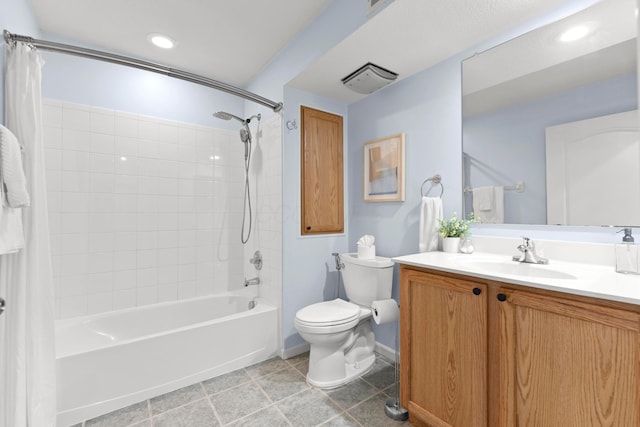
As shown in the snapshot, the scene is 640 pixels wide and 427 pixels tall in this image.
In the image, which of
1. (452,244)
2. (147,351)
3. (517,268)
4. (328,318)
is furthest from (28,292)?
(517,268)

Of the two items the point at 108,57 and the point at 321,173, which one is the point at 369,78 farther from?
the point at 108,57

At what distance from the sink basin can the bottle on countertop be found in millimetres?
192

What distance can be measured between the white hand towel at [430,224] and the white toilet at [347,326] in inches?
11.6

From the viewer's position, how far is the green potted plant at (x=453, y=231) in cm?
167

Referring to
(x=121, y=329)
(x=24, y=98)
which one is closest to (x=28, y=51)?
(x=24, y=98)

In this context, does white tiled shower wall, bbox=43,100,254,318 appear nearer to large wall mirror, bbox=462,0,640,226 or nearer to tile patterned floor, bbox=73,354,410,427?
tile patterned floor, bbox=73,354,410,427

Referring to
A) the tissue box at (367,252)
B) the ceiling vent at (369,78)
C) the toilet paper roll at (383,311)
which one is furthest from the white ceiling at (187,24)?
the toilet paper roll at (383,311)

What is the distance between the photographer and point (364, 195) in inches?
93.4

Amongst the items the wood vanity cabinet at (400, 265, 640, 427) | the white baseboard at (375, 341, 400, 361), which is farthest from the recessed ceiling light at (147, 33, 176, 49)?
the white baseboard at (375, 341, 400, 361)

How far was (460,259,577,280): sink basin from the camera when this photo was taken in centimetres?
120

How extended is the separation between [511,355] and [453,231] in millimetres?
776

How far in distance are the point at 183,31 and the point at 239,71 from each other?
61 cm

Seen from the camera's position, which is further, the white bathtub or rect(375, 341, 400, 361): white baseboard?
rect(375, 341, 400, 361): white baseboard

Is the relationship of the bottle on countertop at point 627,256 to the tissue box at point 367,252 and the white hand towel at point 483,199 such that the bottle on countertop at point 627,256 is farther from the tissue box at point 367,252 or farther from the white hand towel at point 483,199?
the tissue box at point 367,252
